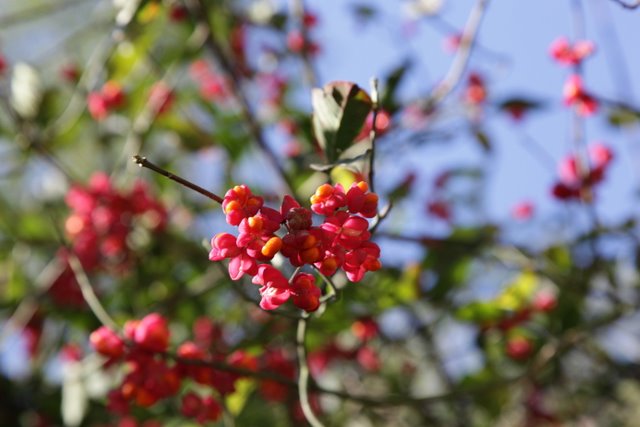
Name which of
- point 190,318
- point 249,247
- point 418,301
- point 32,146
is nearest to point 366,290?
point 418,301

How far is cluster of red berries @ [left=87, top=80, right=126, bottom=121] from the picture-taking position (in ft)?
7.90

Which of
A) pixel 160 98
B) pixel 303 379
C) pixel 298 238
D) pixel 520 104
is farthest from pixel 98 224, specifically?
pixel 298 238

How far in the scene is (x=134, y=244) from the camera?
7.59ft

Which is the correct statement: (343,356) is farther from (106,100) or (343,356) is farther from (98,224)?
(106,100)

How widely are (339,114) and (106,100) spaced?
1645 millimetres

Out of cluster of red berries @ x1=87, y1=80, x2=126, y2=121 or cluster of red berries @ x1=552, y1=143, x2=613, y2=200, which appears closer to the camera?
cluster of red berries @ x1=552, y1=143, x2=613, y2=200

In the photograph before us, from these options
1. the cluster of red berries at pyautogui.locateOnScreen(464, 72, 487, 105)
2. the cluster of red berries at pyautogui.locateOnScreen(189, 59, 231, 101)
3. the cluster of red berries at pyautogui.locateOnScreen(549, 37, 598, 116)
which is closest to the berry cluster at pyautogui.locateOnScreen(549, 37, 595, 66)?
the cluster of red berries at pyautogui.locateOnScreen(549, 37, 598, 116)

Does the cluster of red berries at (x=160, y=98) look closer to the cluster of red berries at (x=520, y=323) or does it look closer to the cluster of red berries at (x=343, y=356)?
the cluster of red berries at (x=343, y=356)

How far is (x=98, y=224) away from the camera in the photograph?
2188mm

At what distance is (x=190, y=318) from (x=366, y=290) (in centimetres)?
78

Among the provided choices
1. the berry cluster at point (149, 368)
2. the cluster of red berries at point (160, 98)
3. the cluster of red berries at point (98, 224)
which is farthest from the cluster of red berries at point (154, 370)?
the cluster of red berries at point (160, 98)

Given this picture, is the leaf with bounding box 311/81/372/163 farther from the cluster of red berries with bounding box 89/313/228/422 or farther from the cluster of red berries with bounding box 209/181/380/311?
the cluster of red berries with bounding box 89/313/228/422

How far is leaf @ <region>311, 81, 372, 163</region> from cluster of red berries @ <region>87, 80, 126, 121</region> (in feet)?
5.15

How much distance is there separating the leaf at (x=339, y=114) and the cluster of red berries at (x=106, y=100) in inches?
61.8
